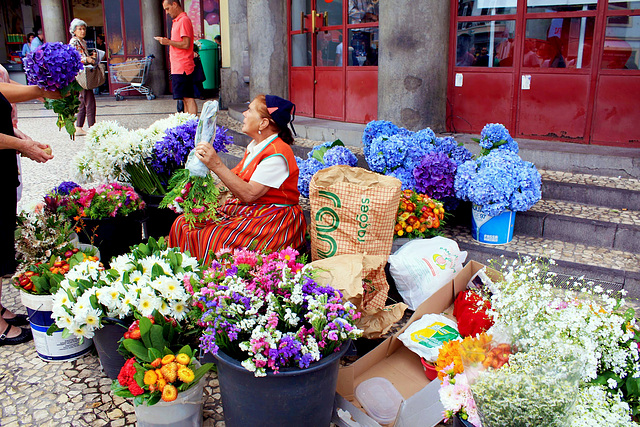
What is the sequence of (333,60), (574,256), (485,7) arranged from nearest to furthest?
(574,256)
(485,7)
(333,60)

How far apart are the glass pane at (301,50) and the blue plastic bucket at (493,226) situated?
4487 millimetres

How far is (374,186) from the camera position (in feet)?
10.0

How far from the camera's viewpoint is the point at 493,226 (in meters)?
3.81

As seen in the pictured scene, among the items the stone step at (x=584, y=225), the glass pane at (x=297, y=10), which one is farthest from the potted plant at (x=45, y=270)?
the glass pane at (x=297, y=10)

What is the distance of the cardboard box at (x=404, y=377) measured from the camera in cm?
213

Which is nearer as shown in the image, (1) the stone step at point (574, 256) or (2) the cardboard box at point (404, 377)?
(2) the cardboard box at point (404, 377)

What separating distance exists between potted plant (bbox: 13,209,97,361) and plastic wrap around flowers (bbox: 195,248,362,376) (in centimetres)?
Answer: 107

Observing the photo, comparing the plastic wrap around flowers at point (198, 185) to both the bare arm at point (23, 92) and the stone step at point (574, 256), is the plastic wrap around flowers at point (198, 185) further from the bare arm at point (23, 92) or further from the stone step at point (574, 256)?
the stone step at point (574, 256)

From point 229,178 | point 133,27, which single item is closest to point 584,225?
point 229,178

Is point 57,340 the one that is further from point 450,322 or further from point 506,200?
point 506,200

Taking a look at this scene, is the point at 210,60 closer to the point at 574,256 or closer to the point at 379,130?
the point at 379,130

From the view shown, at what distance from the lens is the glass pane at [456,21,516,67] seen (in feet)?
17.5

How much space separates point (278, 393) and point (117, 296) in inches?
37.0

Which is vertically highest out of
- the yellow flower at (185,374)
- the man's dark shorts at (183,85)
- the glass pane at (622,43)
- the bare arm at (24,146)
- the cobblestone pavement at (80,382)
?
the glass pane at (622,43)
